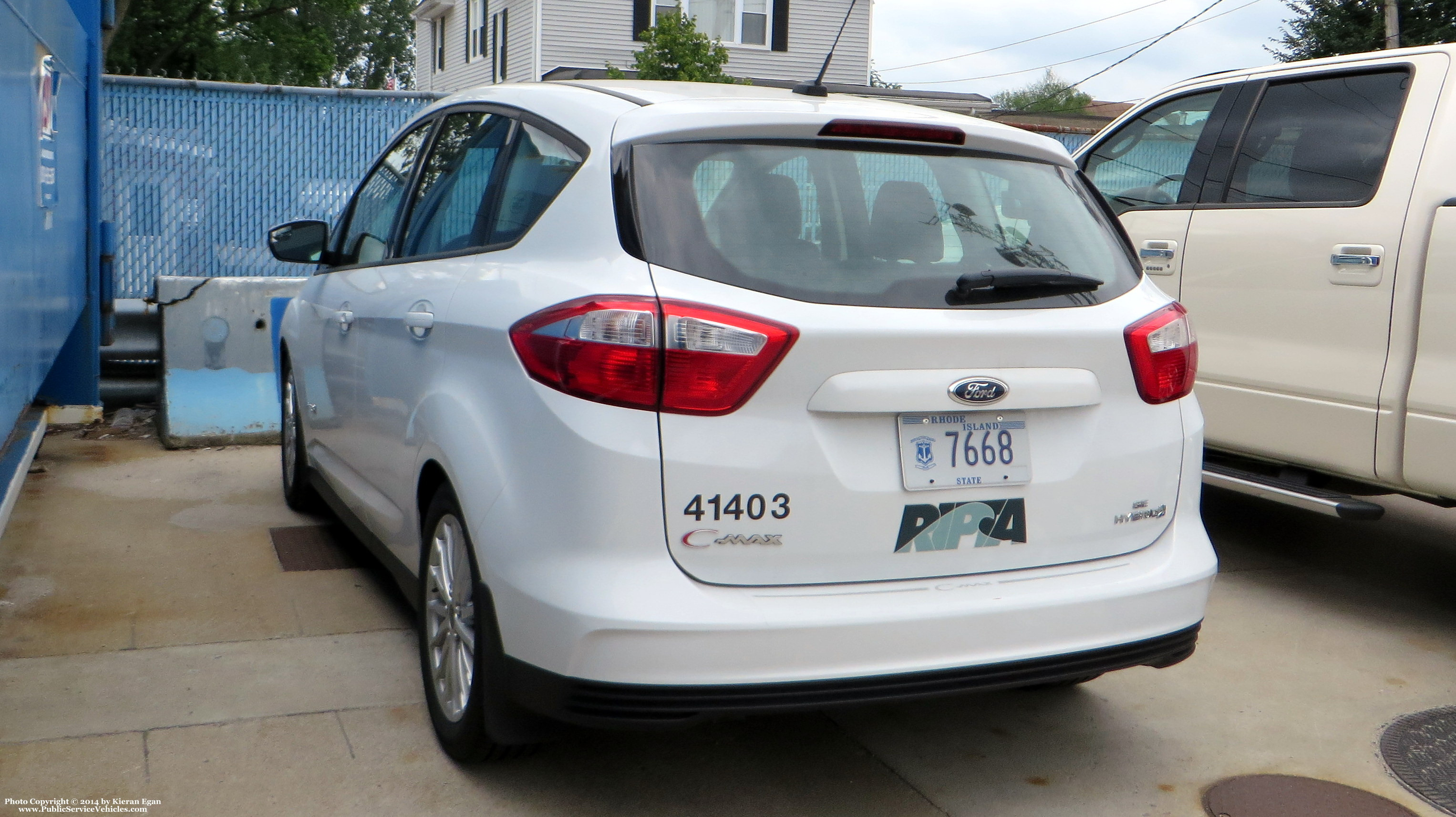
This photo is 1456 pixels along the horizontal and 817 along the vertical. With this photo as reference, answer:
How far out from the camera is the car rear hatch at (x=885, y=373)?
2.61 m

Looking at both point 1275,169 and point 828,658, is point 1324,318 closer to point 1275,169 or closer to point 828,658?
point 1275,169

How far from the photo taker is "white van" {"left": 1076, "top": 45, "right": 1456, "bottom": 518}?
4.33 meters

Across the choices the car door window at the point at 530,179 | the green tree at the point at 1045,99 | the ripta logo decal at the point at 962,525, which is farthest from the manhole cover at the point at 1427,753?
the green tree at the point at 1045,99

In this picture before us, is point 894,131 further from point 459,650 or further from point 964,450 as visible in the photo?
point 459,650

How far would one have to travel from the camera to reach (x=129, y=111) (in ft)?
31.5

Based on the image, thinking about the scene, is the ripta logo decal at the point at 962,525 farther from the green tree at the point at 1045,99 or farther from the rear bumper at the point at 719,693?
the green tree at the point at 1045,99

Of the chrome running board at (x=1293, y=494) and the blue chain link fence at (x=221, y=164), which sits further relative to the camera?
the blue chain link fence at (x=221, y=164)

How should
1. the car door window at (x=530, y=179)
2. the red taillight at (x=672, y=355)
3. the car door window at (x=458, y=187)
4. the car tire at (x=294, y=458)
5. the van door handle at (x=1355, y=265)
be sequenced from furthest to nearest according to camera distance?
the car tire at (x=294, y=458) → the van door handle at (x=1355, y=265) → the car door window at (x=458, y=187) → the car door window at (x=530, y=179) → the red taillight at (x=672, y=355)

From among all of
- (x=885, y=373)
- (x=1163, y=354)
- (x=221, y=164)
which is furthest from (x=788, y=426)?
(x=221, y=164)

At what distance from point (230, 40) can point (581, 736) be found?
3229 cm

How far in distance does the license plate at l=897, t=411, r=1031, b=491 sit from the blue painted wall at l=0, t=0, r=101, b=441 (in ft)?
9.16

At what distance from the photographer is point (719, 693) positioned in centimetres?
260

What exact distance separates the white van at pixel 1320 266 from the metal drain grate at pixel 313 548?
3464 mm

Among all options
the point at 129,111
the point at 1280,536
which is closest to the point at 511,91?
the point at 1280,536
